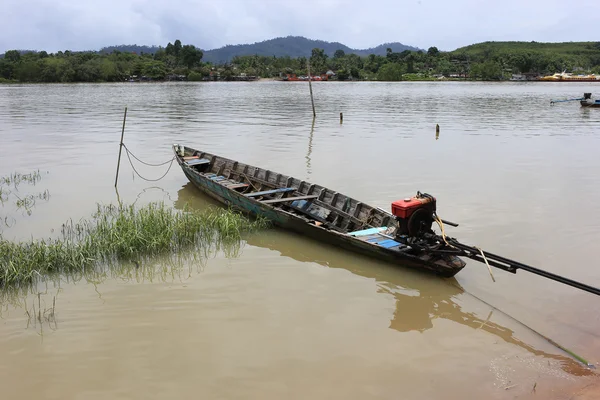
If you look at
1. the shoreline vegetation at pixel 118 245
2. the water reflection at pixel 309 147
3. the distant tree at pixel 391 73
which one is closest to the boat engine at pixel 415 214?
the shoreline vegetation at pixel 118 245

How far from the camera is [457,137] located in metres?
23.2

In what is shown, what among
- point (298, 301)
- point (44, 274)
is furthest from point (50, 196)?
point (298, 301)

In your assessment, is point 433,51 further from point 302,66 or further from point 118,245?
point 118,245

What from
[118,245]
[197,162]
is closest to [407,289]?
[118,245]

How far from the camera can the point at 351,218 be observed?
9.34m

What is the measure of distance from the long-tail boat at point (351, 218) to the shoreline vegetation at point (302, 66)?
10785 cm

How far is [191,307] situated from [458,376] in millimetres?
3734

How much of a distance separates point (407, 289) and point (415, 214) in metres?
1.22

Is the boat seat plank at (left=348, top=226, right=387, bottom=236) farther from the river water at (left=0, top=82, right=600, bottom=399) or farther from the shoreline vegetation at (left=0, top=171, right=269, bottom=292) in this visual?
the shoreline vegetation at (left=0, top=171, right=269, bottom=292)

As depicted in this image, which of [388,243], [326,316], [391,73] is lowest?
[326,316]

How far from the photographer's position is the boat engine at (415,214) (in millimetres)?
7176

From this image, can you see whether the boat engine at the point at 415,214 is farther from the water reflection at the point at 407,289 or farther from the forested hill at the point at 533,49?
the forested hill at the point at 533,49

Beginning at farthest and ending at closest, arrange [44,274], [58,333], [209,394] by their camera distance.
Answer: [44,274] < [58,333] < [209,394]

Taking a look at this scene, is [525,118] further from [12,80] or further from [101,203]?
[12,80]
